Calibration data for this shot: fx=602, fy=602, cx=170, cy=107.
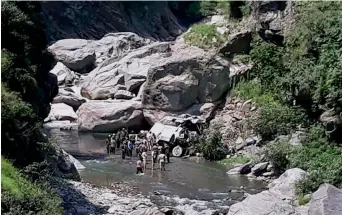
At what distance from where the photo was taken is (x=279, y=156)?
3444 centimetres

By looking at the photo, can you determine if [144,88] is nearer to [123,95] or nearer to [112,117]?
Answer: [112,117]

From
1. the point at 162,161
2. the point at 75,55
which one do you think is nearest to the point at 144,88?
the point at 162,161

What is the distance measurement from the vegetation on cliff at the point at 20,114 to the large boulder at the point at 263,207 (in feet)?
24.1

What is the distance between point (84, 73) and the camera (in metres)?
66.8

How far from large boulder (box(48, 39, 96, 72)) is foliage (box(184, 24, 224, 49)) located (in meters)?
16.2

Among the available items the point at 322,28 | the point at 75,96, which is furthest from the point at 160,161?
the point at 75,96

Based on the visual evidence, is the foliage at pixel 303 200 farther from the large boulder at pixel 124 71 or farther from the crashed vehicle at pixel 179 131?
the large boulder at pixel 124 71

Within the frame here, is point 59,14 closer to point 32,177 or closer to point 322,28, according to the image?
point 322,28

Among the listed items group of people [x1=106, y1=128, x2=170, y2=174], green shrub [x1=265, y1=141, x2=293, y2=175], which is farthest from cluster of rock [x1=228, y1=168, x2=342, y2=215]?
group of people [x1=106, y1=128, x2=170, y2=174]

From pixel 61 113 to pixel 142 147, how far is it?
16408 millimetres

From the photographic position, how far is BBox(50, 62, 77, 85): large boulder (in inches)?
2400

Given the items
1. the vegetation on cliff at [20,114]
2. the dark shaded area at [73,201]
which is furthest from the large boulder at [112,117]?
the dark shaded area at [73,201]

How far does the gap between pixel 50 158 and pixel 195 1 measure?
7806cm

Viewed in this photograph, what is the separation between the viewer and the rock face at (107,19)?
81.8m
